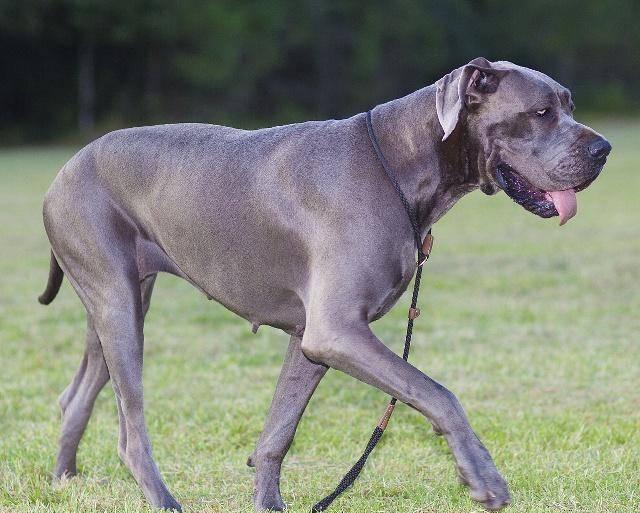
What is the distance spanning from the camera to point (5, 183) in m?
25.1

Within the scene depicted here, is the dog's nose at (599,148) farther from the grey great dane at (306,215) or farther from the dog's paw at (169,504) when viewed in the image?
the dog's paw at (169,504)

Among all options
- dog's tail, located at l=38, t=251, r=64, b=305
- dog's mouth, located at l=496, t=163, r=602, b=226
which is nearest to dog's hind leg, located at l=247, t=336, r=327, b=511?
dog's mouth, located at l=496, t=163, r=602, b=226

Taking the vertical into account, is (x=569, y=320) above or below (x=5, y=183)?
above

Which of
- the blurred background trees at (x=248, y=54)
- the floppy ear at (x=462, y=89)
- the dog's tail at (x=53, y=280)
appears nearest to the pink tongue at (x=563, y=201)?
the floppy ear at (x=462, y=89)

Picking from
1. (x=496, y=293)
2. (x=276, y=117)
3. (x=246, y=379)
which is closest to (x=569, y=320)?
(x=496, y=293)

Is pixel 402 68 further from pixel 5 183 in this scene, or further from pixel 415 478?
pixel 415 478

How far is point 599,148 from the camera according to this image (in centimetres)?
411

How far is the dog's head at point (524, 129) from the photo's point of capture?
13.5 ft

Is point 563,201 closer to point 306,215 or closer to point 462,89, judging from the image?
point 462,89

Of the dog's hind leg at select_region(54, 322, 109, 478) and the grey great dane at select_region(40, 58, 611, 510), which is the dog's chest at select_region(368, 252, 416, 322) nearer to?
the grey great dane at select_region(40, 58, 611, 510)

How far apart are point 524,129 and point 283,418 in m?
Result: 1.55

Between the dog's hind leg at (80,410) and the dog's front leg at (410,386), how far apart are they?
1.45 m

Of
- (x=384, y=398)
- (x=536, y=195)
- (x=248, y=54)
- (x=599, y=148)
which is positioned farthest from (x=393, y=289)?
(x=248, y=54)

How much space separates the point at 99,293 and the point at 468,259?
813 centimetres
